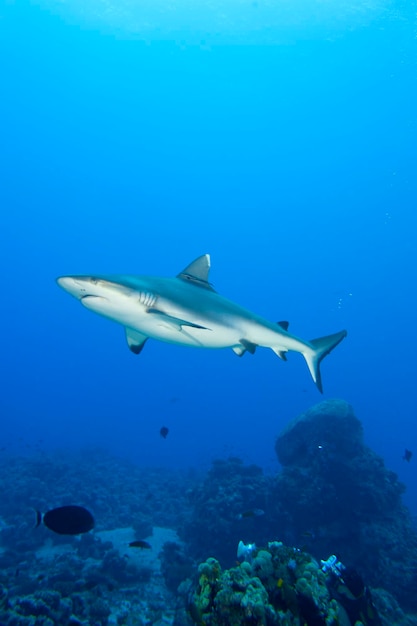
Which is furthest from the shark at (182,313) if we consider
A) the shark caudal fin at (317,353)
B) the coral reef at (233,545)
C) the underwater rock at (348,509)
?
the underwater rock at (348,509)

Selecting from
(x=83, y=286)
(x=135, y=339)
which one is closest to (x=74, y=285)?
(x=83, y=286)

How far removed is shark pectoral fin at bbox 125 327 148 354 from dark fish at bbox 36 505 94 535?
2971mm

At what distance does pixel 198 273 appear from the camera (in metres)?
7.02

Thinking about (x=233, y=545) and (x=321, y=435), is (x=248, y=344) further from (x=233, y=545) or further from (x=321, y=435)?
(x=321, y=435)

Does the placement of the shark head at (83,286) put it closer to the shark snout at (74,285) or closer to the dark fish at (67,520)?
the shark snout at (74,285)

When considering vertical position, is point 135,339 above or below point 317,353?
below

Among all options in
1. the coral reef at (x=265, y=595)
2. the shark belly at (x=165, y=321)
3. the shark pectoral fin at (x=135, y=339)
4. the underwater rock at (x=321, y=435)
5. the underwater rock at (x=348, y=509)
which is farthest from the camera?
the underwater rock at (x=321, y=435)

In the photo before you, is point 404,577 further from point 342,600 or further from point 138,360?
point 138,360

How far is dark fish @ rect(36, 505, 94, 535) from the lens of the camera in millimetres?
6336

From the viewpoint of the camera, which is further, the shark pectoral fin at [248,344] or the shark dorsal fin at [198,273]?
the shark dorsal fin at [198,273]

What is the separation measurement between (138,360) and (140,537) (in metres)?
150

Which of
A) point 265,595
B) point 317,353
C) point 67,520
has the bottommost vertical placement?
point 67,520

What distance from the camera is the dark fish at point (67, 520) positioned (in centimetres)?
634

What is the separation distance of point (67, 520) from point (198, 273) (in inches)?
195
